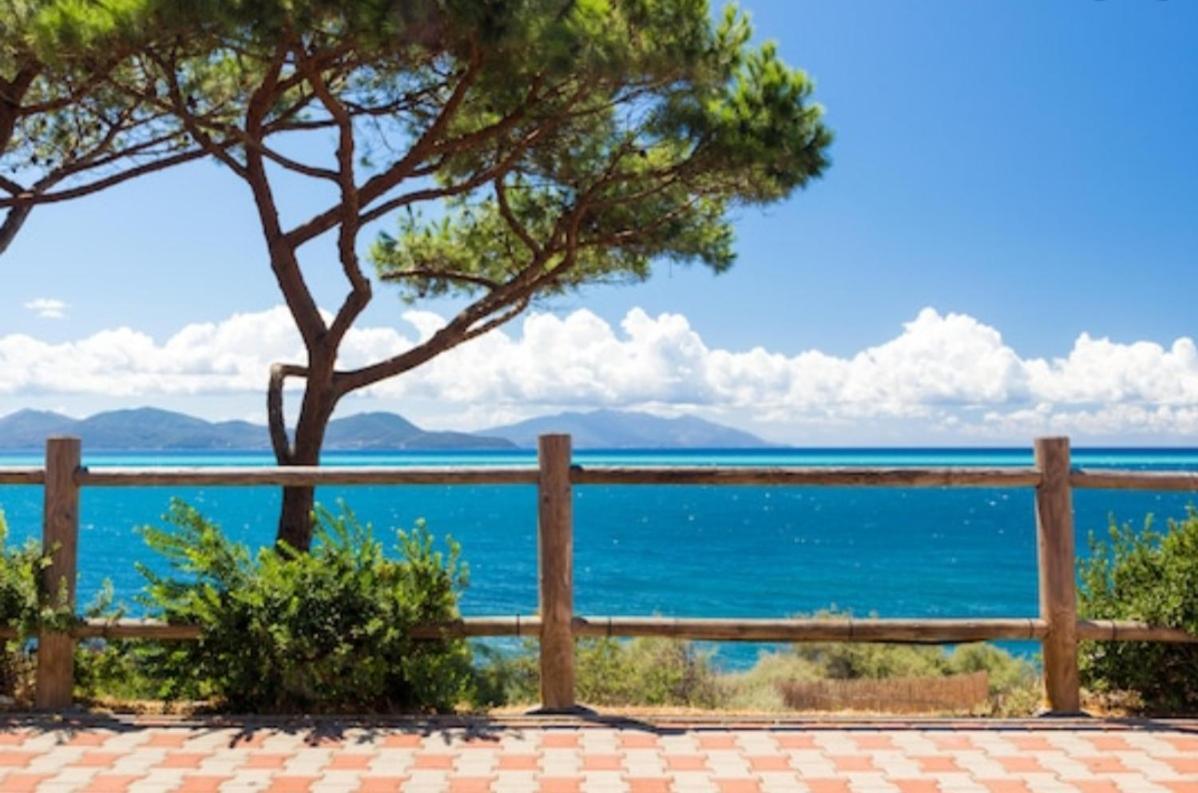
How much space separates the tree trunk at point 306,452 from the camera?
23.2 feet

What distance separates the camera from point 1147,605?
4672 millimetres

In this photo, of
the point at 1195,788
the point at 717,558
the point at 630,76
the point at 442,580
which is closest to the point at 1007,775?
the point at 1195,788

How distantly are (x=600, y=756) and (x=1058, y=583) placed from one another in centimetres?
233

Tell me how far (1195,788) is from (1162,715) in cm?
127

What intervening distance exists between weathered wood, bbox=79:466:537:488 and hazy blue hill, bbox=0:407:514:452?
6881 inches

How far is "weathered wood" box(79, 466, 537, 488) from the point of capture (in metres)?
4.65

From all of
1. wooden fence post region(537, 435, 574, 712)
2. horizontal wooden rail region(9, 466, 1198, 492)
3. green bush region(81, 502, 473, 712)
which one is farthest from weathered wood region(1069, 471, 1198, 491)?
green bush region(81, 502, 473, 712)

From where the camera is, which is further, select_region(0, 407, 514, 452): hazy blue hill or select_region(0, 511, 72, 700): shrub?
select_region(0, 407, 514, 452): hazy blue hill

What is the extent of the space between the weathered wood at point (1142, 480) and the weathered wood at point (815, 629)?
2.28ft

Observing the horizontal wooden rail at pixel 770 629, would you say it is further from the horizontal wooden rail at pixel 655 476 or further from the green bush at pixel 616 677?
the green bush at pixel 616 677

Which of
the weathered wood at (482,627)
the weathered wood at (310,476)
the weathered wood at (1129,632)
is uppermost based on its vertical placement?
the weathered wood at (310,476)

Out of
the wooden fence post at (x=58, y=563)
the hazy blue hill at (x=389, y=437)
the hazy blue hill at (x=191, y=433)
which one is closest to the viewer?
the wooden fence post at (x=58, y=563)

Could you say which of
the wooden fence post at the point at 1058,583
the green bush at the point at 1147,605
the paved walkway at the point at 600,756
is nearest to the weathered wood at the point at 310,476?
the paved walkway at the point at 600,756

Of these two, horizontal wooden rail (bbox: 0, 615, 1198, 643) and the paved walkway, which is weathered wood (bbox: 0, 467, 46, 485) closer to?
horizontal wooden rail (bbox: 0, 615, 1198, 643)
